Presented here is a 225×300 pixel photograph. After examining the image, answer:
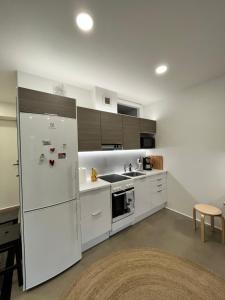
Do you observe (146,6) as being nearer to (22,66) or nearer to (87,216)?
(22,66)

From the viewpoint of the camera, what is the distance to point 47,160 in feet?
5.19

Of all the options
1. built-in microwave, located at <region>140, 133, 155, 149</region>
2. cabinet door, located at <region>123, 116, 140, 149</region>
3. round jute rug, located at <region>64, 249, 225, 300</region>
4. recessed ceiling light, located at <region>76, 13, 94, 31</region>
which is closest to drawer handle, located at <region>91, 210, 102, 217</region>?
round jute rug, located at <region>64, 249, 225, 300</region>

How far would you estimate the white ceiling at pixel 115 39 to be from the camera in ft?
3.80

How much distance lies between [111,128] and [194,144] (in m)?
1.73

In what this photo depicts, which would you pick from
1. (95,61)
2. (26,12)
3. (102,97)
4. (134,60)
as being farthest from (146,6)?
(102,97)

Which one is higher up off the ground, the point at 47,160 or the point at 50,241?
the point at 47,160

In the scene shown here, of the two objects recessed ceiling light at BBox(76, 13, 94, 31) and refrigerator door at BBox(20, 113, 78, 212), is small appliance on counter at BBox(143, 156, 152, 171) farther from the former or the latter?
recessed ceiling light at BBox(76, 13, 94, 31)

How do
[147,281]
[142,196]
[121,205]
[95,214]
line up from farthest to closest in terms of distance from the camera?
[142,196] → [121,205] → [95,214] → [147,281]

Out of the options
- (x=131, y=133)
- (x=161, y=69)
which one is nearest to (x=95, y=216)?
(x=131, y=133)

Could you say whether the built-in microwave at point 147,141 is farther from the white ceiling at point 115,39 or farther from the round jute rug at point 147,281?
the round jute rug at point 147,281

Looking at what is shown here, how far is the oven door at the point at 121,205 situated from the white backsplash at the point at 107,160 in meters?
0.72

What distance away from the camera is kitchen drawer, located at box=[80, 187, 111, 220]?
197cm

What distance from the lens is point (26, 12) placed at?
3.85 feet

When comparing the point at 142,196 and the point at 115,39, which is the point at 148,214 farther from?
the point at 115,39
